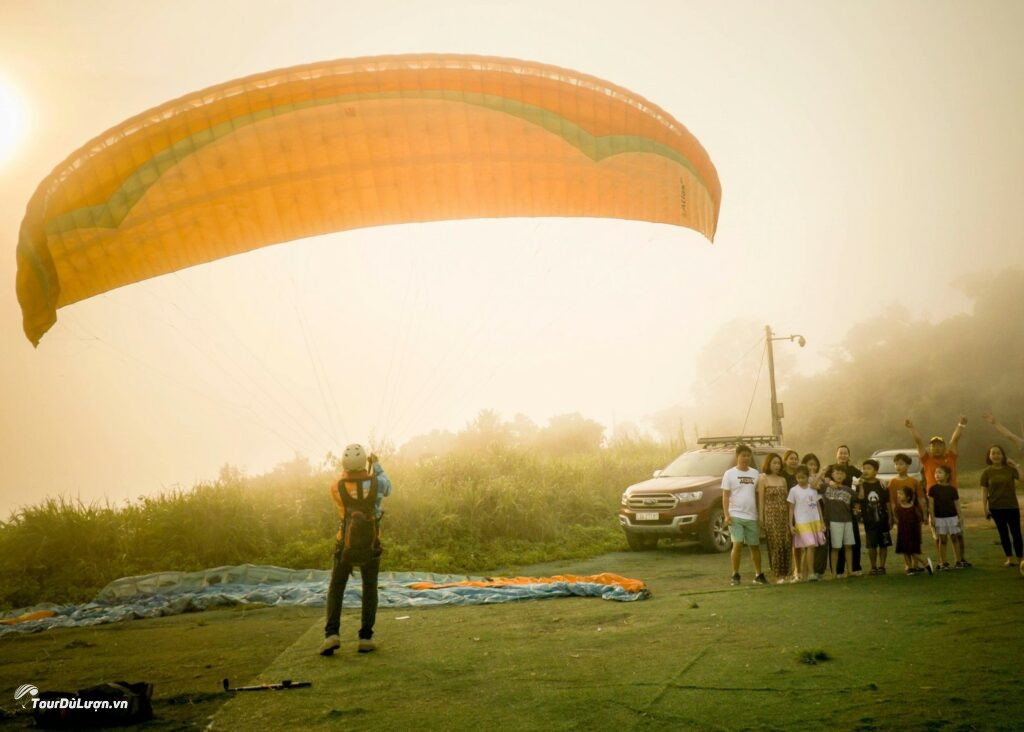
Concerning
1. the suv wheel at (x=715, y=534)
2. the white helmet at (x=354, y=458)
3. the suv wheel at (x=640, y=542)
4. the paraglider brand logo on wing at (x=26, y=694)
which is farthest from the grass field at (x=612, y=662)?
the suv wheel at (x=640, y=542)

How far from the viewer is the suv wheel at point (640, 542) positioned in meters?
13.9

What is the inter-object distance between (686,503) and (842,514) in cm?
372

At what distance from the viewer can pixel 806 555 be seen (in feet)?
30.0

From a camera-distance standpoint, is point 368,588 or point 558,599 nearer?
point 368,588

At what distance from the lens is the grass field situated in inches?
158

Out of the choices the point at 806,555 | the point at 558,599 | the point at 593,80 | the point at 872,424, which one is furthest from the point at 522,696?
the point at 872,424

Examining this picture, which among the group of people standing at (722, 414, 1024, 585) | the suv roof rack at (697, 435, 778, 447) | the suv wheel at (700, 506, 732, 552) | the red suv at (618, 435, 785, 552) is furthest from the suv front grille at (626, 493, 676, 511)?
the group of people standing at (722, 414, 1024, 585)

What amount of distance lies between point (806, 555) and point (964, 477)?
24.7 metres

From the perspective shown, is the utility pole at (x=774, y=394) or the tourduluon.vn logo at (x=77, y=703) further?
the utility pole at (x=774, y=394)

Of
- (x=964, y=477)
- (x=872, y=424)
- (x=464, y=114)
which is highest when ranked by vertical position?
(x=464, y=114)

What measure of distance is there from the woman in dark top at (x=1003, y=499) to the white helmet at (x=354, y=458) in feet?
25.1

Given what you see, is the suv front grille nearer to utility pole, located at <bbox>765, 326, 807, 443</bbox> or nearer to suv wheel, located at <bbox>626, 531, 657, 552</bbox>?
suv wheel, located at <bbox>626, 531, 657, 552</bbox>

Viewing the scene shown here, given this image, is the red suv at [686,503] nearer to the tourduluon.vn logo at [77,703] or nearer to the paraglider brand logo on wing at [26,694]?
the paraglider brand logo on wing at [26,694]

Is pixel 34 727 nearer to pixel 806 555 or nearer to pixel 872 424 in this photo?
pixel 806 555
